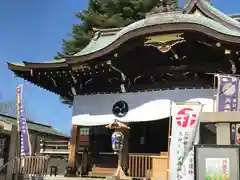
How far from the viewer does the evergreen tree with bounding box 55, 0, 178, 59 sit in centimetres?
2770

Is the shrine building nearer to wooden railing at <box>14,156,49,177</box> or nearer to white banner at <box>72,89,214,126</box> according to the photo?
white banner at <box>72,89,214,126</box>

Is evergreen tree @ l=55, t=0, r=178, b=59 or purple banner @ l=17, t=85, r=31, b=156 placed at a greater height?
evergreen tree @ l=55, t=0, r=178, b=59

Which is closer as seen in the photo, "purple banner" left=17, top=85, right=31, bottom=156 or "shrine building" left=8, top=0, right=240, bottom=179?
"shrine building" left=8, top=0, right=240, bottom=179

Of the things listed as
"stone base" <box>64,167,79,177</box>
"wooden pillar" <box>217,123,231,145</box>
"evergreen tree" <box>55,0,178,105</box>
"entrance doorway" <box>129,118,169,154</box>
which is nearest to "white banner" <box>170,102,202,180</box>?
"wooden pillar" <box>217,123,231,145</box>

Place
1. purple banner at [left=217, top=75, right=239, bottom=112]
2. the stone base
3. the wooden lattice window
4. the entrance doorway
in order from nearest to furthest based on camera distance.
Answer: purple banner at [left=217, top=75, right=239, bottom=112]
the stone base
the entrance doorway
the wooden lattice window

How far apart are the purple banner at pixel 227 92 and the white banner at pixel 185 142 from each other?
3008 millimetres

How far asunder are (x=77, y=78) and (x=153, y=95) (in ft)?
10.2

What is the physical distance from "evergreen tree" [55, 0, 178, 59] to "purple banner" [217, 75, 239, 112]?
17406 millimetres

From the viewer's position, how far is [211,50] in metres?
12.1

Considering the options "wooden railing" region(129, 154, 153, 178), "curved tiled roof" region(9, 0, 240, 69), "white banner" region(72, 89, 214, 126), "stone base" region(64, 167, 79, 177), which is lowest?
"stone base" region(64, 167, 79, 177)

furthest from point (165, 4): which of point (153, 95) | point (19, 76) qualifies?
point (19, 76)

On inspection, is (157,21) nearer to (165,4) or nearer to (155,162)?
(165,4)

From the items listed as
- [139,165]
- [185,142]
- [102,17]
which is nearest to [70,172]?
[139,165]

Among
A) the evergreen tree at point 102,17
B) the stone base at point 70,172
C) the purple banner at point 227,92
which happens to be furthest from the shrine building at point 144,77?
the evergreen tree at point 102,17
